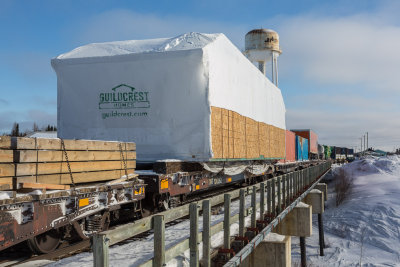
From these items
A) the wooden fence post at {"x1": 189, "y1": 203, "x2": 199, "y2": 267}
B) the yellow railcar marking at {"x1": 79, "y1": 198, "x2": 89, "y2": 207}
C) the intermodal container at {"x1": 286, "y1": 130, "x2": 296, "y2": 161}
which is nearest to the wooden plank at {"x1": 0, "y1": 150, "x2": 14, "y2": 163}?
the yellow railcar marking at {"x1": 79, "y1": 198, "x2": 89, "y2": 207}

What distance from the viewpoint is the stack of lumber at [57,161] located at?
5.31m

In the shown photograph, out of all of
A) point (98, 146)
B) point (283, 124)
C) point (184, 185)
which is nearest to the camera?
point (98, 146)

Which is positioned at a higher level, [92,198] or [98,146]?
[98,146]

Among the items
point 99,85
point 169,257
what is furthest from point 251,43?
point 169,257

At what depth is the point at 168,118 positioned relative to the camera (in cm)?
1012

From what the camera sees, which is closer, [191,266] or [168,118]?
[191,266]

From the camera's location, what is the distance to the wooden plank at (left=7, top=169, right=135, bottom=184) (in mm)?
5645

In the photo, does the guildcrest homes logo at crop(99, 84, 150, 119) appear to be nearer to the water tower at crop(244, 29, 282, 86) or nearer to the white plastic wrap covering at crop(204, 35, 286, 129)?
the white plastic wrap covering at crop(204, 35, 286, 129)

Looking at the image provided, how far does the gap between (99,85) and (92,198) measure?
14.4 feet

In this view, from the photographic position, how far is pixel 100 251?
332 cm

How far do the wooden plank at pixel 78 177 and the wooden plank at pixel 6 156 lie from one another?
0.29m

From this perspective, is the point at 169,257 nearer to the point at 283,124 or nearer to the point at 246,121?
the point at 246,121

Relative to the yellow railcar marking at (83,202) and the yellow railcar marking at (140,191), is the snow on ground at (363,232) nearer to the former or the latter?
the yellow railcar marking at (140,191)

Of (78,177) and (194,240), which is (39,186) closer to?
(78,177)
